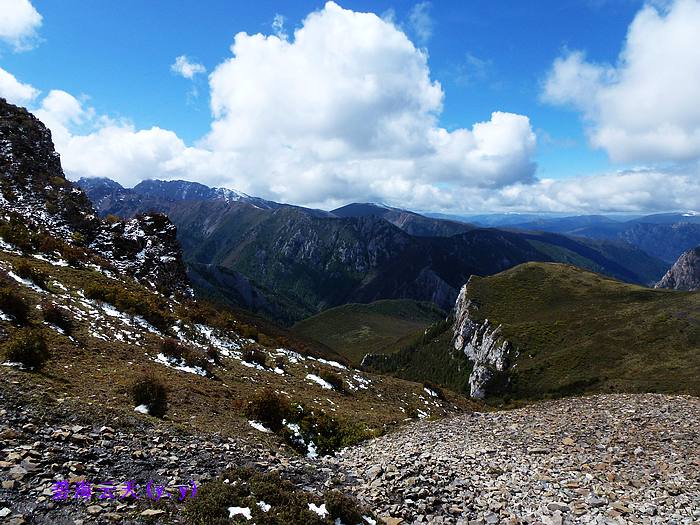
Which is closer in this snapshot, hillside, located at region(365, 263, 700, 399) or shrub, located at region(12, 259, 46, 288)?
shrub, located at region(12, 259, 46, 288)

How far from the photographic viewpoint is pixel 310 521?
11.2 m

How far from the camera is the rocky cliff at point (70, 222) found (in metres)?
45.0

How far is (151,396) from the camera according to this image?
17.4 metres

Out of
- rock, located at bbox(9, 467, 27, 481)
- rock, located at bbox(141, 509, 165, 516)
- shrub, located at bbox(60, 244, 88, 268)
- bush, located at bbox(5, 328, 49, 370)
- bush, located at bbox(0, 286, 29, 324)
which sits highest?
shrub, located at bbox(60, 244, 88, 268)

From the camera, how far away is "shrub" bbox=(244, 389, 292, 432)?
20.7 meters

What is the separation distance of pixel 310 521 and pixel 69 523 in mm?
5948

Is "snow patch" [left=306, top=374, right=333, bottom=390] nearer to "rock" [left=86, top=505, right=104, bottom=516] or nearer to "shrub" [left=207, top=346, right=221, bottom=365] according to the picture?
"shrub" [left=207, top=346, right=221, bottom=365]

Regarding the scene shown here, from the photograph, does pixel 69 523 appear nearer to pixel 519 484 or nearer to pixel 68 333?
pixel 519 484

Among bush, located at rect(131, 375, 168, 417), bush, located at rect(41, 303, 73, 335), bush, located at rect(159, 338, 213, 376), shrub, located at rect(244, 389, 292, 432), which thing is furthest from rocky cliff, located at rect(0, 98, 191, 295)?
shrub, located at rect(244, 389, 292, 432)

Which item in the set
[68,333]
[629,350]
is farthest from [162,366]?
[629,350]

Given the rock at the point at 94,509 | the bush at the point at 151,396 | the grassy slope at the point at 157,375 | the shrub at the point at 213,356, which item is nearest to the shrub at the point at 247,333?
the grassy slope at the point at 157,375

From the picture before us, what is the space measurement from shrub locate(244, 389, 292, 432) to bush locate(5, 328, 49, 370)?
384 inches

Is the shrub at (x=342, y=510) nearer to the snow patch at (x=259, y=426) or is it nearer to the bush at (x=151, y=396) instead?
the snow patch at (x=259, y=426)

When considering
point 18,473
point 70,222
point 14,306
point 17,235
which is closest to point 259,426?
point 18,473
